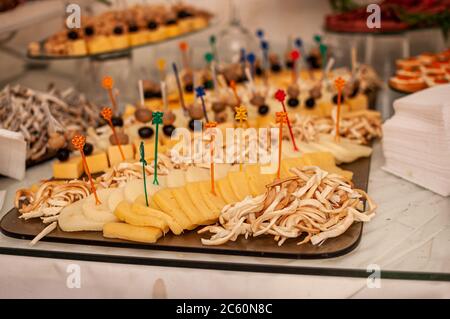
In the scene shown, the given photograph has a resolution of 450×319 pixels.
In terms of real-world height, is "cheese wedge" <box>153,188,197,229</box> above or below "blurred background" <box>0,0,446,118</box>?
below

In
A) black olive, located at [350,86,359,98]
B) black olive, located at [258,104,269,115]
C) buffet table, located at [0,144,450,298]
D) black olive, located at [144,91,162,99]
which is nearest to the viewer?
buffet table, located at [0,144,450,298]

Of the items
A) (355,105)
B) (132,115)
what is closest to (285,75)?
(355,105)

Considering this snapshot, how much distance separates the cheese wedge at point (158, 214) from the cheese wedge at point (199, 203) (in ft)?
0.30

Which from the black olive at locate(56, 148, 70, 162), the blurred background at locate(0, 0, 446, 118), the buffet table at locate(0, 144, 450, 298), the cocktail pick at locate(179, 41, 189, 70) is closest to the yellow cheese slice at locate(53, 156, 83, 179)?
the black olive at locate(56, 148, 70, 162)

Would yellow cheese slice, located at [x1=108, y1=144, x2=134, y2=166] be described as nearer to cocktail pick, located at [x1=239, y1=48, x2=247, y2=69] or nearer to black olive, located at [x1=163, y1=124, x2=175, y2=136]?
black olive, located at [x1=163, y1=124, x2=175, y2=136]

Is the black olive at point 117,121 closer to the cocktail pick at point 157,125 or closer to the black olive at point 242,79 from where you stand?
the cocktail pick at point 157,125

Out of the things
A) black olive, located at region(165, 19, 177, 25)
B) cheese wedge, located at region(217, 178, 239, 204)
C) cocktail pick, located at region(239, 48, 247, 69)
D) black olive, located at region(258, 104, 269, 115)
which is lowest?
cheese wedge, located at region(217, 178, 239, 204)

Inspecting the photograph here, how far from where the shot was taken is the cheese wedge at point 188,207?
1655 mm

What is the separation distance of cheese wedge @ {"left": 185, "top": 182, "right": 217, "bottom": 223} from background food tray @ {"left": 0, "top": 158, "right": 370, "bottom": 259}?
61mm

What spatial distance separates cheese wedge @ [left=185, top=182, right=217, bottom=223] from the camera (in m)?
1.67

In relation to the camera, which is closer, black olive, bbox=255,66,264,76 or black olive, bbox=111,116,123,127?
black olive, bbox=111,116,123,127

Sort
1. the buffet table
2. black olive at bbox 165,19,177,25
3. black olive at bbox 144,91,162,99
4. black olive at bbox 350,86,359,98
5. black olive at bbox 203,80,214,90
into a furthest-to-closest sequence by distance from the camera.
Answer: black olive at bbox 165,19,177,25 → black olive at bbox 203,80,214,90 → black olive at bbox 144,91,162,99 → black olive at bbox 350,86,359,98 → the buffet table

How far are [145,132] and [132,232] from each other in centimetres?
78

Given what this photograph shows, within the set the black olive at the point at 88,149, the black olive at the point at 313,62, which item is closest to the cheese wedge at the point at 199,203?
the black olive at the point at 88,149
